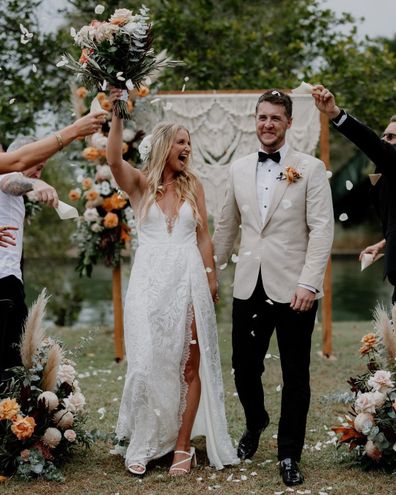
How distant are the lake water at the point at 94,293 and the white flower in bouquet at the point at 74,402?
27.6ft

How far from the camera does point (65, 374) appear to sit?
512cm

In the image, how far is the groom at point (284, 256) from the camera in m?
4.64

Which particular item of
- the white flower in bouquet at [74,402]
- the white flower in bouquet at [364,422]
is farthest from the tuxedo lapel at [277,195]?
the white flower in bouquet at [74,402]

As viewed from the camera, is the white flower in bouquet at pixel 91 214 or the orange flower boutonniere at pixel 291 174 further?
the white flower in bouquet at pixel 91 214

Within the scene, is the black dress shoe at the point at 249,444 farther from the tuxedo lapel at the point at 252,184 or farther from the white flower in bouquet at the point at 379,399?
the tuxedo lapel at the point at 252,184

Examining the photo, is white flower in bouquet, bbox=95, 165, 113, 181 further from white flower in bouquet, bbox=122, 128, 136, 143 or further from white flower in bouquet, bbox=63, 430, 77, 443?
white flower in bouquet, bbox=63, 430, 77, 443

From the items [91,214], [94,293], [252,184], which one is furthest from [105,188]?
[94,293]

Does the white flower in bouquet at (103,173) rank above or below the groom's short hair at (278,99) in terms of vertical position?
below

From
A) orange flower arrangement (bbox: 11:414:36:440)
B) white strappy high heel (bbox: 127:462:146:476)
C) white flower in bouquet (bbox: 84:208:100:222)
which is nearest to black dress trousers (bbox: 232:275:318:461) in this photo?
white strappy high heel (bbox: 127:462:146:476)

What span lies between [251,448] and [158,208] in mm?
1668

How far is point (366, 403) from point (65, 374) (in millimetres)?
1908

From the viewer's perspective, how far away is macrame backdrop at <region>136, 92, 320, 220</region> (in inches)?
325

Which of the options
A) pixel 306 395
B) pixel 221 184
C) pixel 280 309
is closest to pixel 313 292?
pixel 280 309

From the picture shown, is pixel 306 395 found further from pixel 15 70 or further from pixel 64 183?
pixel 64 183
